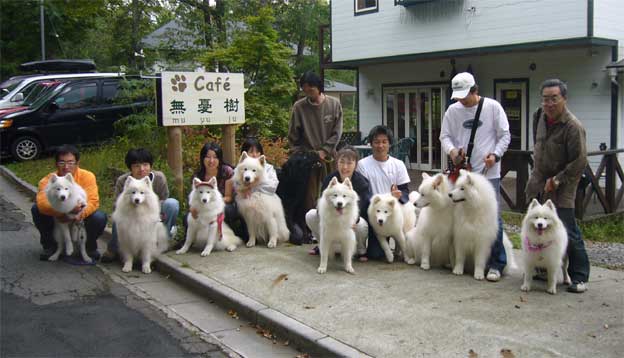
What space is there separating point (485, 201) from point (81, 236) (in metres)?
4.48

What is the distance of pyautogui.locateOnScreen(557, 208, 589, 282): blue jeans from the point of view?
5020 mm

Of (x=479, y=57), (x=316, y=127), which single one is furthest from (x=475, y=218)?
(x=479, y=57)

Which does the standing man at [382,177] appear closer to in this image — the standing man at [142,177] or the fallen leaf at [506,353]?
the standing man at [142,177]

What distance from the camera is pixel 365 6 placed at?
1795 cm

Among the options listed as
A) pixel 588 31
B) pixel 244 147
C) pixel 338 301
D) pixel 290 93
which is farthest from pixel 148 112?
pixel 588 31

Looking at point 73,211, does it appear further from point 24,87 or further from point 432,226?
point 24,87

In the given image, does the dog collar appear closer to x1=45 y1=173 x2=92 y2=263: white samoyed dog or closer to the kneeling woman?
the kneeling woman

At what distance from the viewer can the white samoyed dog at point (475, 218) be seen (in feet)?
17.3

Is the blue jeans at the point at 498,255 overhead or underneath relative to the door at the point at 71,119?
underneath

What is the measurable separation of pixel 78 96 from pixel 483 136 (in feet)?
40.9

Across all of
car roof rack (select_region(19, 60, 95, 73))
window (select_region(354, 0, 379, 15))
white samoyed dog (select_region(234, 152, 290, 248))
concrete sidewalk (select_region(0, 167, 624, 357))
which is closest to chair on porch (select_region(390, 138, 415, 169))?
window (select_region(354, 0, 379, 15))

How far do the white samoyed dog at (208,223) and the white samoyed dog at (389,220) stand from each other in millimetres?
1793

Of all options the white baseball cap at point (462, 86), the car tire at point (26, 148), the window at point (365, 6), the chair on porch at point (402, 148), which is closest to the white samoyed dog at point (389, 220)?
the white baseball cap at point (462, 86)

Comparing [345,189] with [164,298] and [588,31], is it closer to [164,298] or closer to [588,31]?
[164,298]
